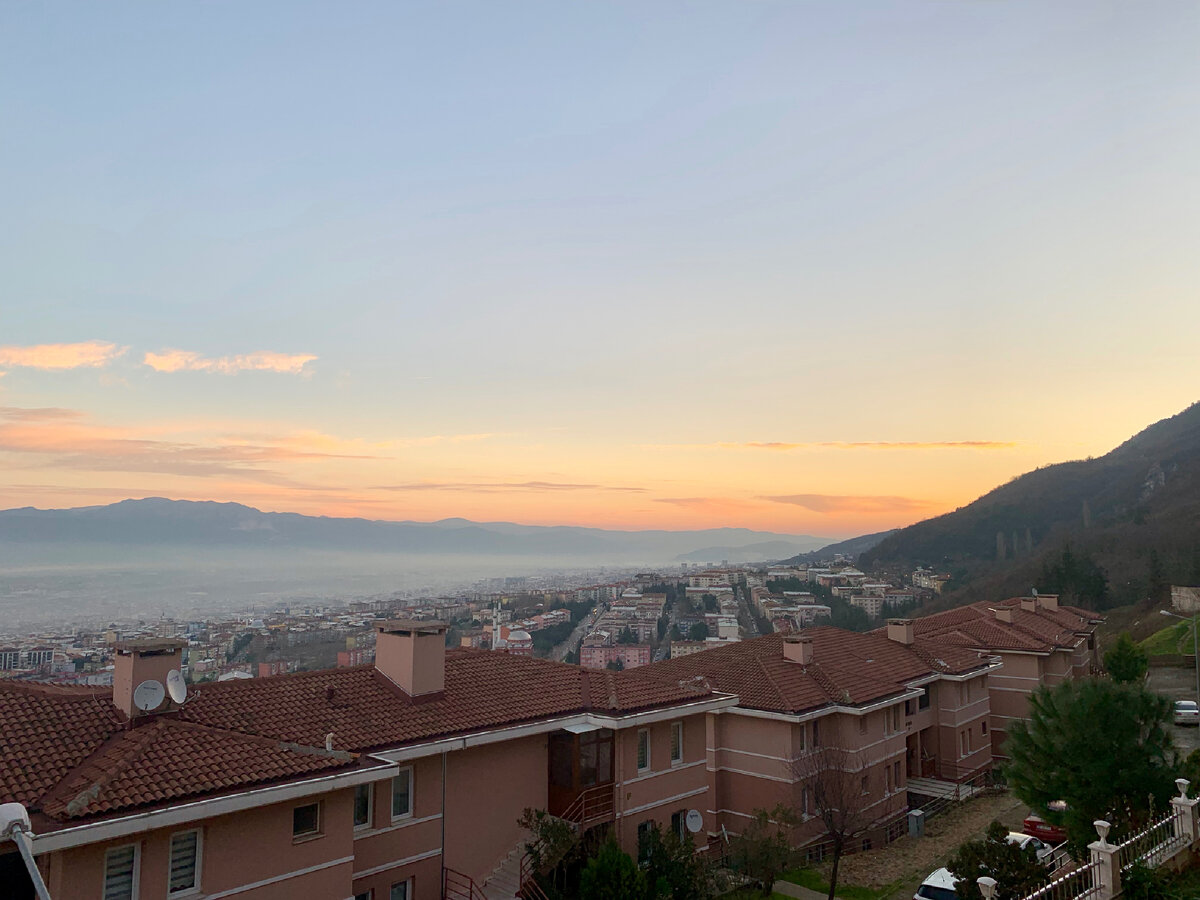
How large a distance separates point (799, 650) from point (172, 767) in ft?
74.0

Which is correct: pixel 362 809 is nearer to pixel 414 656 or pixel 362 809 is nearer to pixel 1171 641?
pixel 414 656

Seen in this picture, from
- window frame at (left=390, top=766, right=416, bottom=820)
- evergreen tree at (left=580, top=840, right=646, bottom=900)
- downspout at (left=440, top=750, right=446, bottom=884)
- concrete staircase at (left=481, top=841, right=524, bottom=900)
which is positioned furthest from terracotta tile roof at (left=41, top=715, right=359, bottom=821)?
concrete staircase at (left=481, top=841, right=524, bottom=900)


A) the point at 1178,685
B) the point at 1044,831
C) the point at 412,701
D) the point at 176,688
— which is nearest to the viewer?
the point at 176,688

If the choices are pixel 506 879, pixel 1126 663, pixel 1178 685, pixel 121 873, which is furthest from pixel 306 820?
pixel 1178 685

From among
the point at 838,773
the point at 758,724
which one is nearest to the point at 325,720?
the point at 758,724

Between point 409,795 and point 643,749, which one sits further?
point 643,749

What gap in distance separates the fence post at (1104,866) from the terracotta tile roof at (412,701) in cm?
1002

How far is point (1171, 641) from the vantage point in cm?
6216

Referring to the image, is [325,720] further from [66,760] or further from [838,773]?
[838,773]

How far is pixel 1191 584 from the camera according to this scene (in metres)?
81.9

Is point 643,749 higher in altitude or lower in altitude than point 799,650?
lower

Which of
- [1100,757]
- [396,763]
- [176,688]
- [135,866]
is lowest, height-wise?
[1100,757]

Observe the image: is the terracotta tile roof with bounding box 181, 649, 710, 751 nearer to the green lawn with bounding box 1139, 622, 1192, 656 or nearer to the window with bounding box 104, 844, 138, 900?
the window with bounding box 104, 844, 138, 900

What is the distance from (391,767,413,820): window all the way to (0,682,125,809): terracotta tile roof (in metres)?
5.19
